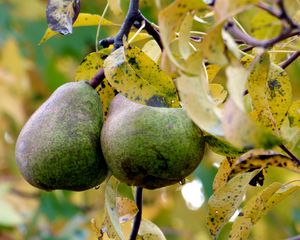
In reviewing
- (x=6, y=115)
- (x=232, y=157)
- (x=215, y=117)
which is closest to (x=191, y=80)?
(x=215, y=117)

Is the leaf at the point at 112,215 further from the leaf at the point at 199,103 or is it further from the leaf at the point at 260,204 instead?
the leaf at the point at 199,103

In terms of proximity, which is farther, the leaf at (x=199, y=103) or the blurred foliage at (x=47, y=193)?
the blurred foliage at (x=47, y=193)

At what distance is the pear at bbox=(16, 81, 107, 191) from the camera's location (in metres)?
1.11

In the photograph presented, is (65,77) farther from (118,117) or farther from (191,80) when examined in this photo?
(191,80)

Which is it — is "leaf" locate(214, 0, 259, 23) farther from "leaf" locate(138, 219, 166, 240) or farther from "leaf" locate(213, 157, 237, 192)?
"leaf" locate(138, 219, 166, 240)

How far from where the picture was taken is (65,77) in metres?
2.80

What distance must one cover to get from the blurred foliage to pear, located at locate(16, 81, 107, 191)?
4.09 feet

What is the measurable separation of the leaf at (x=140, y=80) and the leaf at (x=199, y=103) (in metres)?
0.14

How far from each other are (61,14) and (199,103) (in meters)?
0.30

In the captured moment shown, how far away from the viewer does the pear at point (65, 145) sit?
111 cm

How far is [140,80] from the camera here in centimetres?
105

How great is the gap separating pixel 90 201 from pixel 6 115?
0.38 m

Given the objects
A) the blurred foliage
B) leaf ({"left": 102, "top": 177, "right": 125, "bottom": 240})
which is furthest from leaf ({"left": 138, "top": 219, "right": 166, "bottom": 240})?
the blurred foliage

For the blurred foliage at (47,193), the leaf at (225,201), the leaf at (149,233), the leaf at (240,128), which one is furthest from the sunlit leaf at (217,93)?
the blurred foliage at (47,193)
